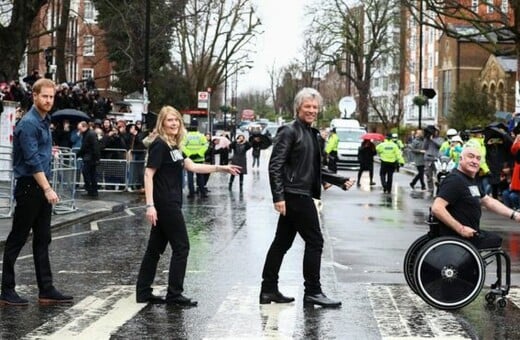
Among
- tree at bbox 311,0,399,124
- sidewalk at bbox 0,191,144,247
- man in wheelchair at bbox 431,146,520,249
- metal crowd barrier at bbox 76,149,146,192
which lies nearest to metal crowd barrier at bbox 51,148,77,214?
sidewalk at bbox 0,191,144,247

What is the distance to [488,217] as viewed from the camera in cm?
1925

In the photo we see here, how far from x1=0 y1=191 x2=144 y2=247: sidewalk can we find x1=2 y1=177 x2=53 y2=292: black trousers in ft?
13.9

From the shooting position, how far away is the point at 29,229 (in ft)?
28.1

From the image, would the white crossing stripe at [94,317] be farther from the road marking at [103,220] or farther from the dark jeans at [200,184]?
the dark jeans at [200,184]

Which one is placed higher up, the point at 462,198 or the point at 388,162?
the point at 462,198

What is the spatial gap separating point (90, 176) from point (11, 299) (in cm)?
1470

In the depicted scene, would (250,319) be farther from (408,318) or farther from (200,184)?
(200,184)

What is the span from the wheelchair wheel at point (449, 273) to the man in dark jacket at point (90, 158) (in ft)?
50.9

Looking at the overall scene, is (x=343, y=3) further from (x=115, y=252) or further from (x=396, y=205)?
(x=115, y=252)

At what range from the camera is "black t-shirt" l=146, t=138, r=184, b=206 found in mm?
8586

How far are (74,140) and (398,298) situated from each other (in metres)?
17.5

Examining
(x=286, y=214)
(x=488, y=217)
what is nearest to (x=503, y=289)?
(x=286, y=214)

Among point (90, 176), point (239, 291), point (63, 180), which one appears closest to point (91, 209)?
point (63, 180)

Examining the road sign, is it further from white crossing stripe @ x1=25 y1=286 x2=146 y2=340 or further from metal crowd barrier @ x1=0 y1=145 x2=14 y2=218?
white crossing stripe @ x1=25 y1=286 x2=146 y2=340
